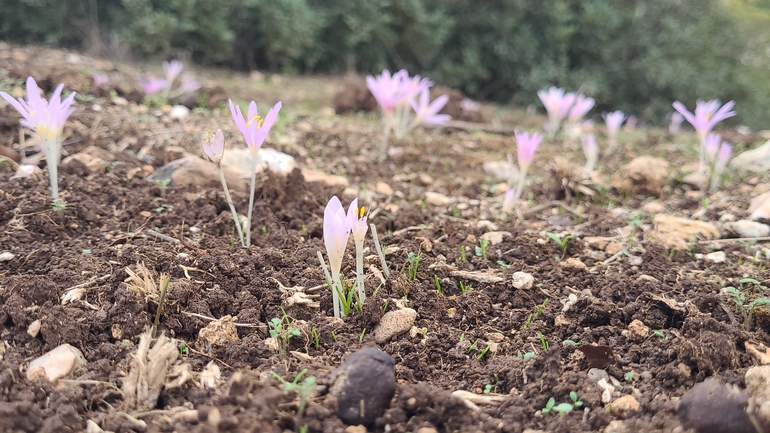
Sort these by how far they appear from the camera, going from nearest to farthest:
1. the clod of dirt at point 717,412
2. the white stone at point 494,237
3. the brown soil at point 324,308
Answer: the clod of dirt at point 717,412 → the brown soil at point 324,308 → the white stone at point 494,237

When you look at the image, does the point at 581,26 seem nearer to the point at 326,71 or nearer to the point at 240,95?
the point at 326,71

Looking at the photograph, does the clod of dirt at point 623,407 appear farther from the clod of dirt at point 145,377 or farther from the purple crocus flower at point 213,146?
the purple crocus flower at point 213,146

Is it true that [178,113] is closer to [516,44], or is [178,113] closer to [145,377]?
[145,377]

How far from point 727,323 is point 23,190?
2.44 metres

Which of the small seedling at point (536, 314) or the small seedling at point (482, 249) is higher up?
the small seedling at point (482, 249)

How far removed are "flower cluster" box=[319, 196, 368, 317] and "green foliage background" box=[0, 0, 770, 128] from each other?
6.68 meters

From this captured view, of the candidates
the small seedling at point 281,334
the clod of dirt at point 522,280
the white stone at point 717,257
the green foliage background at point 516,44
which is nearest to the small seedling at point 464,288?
the clod of dirt at point 522,280

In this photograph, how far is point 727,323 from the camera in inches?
59.0

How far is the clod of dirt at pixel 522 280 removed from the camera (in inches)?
67.8

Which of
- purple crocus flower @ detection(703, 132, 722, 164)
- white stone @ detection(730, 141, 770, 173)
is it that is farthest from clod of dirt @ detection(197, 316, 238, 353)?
white stone @ detection(730, 141, 770, 173)

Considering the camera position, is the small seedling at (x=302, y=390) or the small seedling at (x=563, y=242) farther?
the small seedling at (x=563, y=242)

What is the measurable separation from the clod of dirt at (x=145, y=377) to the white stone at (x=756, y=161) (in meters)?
3.59

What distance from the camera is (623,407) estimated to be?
1191 millimetres

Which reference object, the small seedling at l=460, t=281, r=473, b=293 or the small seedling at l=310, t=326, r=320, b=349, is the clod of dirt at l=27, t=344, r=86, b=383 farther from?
the small seedling at l=460, t=281, r=473, b=293
